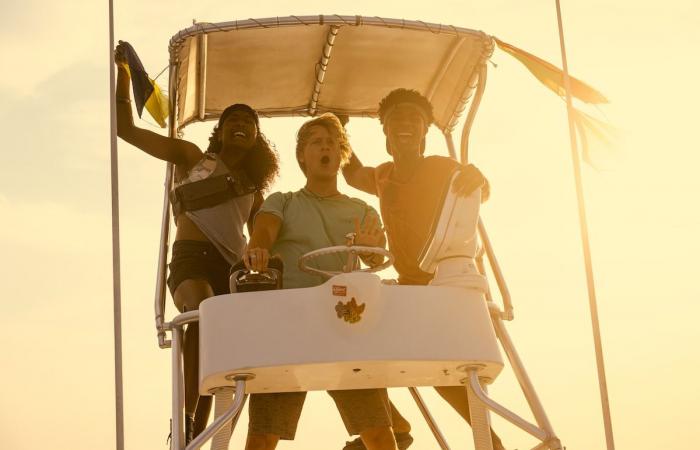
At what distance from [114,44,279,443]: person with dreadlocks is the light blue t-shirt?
0.63 metres

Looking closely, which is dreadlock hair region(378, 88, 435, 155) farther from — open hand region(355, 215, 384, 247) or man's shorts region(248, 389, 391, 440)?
man's shorts region(248, 389, 391, 440)

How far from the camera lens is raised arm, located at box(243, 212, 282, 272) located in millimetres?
4957

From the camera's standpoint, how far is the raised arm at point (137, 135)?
6219mm

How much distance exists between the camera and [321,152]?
567 centimetres

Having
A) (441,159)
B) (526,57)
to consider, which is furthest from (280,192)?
(526,57)

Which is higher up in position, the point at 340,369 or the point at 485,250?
the point at 485,250

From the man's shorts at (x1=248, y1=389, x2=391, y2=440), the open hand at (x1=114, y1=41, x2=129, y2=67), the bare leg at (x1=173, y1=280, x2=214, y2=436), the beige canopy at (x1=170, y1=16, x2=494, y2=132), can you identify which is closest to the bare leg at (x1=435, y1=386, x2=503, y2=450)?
the man's shorts at (x1=248, y1=389, x2=391, y2=440)

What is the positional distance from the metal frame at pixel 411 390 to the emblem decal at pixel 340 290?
54cm

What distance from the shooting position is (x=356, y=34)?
6559 mm

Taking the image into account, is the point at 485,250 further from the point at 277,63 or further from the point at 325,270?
the point at 277,63

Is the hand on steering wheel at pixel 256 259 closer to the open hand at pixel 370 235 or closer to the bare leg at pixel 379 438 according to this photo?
the open hand at pixel 370 235

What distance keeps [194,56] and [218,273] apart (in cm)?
135

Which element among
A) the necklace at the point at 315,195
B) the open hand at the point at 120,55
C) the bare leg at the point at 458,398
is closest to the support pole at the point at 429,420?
the bare leg at the point at 458,398

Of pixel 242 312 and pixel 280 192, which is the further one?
pixel 280 192
